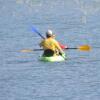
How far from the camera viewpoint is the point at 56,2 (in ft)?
252

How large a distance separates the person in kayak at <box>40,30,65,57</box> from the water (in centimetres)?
53

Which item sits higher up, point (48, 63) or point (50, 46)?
point (50, 46)

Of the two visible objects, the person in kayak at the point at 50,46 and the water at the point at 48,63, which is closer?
the water at the point at 48,63

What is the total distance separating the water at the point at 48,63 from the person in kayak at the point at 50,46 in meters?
0.53

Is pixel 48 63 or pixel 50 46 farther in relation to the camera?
pixel 50 46

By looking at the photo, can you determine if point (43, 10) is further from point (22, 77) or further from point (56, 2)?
point (22, 77)

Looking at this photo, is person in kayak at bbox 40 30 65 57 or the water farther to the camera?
person in kayak at bbox 40 30 65 57

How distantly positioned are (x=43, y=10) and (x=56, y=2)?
961 centimetres

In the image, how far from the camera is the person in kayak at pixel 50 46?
115 ft

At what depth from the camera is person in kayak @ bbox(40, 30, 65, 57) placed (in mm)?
35156

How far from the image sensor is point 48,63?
1380 inches

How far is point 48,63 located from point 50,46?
640mm

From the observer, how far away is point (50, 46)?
115ft

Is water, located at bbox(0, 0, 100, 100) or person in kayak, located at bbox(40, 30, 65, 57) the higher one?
person in kayak, located at bbox(40, 30, 65, 57)
